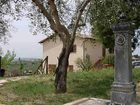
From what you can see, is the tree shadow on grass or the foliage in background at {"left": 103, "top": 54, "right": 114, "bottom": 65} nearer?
the tree shadow on grass

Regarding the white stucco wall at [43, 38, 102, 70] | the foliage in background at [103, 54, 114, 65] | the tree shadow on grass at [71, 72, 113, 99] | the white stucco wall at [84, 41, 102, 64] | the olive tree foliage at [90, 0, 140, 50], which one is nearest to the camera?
the olive tree foliage at [90, 0, 140, 50]

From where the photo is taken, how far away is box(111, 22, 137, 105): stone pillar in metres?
9.10

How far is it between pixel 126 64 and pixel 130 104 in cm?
106

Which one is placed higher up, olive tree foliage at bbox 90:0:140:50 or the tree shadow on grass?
olive tree foliage at bbox 90:0:140:50

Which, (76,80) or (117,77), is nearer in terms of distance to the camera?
(117,77)

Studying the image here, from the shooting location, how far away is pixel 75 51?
4056 centimetres

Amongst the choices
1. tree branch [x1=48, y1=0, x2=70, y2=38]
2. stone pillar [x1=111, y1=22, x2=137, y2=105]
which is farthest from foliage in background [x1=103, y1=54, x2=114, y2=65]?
stone pillar [x1=111, y1=22, x2=137, y2=105]

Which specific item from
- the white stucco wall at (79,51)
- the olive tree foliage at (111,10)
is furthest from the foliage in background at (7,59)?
the olive tree foliage at (111,10)

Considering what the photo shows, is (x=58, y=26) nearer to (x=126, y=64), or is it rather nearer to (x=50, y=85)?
(x=50, y=85)

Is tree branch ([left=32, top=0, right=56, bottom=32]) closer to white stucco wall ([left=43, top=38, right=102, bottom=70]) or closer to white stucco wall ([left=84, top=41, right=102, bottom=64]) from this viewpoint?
white stucco wall ([left=43, top=38, right=102, bottom=70])

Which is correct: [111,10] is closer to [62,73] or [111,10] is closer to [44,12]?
[44,12]

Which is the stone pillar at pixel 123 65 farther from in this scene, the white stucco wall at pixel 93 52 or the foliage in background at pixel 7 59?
the white stucco wall at pixel 93 52

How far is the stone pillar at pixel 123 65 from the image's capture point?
910 centimetres

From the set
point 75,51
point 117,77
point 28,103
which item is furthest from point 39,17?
point 75,51
